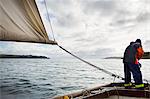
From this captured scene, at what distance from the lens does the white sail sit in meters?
4.93

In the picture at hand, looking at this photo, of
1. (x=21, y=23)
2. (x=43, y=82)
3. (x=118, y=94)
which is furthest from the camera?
(x=43, y=82)

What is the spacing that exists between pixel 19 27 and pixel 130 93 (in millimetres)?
3538

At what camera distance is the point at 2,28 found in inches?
189

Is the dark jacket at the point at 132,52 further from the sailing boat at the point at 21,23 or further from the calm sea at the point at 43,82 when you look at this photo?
the calm sea at the point at 43,82

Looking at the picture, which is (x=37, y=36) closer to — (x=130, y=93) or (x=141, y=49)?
(x=130, y=93)

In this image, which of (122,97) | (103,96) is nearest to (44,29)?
(103,96)

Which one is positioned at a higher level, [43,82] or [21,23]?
[21,23]

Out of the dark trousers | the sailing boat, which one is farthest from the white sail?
the dark trousers

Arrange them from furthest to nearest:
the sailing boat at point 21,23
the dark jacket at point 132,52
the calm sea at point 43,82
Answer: the calm sea at point 43,82 → the dark jacket at point 132,52 → the sailing boat at point 21,23

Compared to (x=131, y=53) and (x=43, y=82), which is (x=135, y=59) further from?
(x=43, y=82)

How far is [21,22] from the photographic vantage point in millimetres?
5340

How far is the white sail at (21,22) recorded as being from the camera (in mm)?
4926

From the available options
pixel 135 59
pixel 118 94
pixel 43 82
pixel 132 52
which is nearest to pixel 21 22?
pixel 118 94

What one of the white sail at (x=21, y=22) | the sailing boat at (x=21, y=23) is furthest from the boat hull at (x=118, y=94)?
the white sail at (x=21, y=22)
